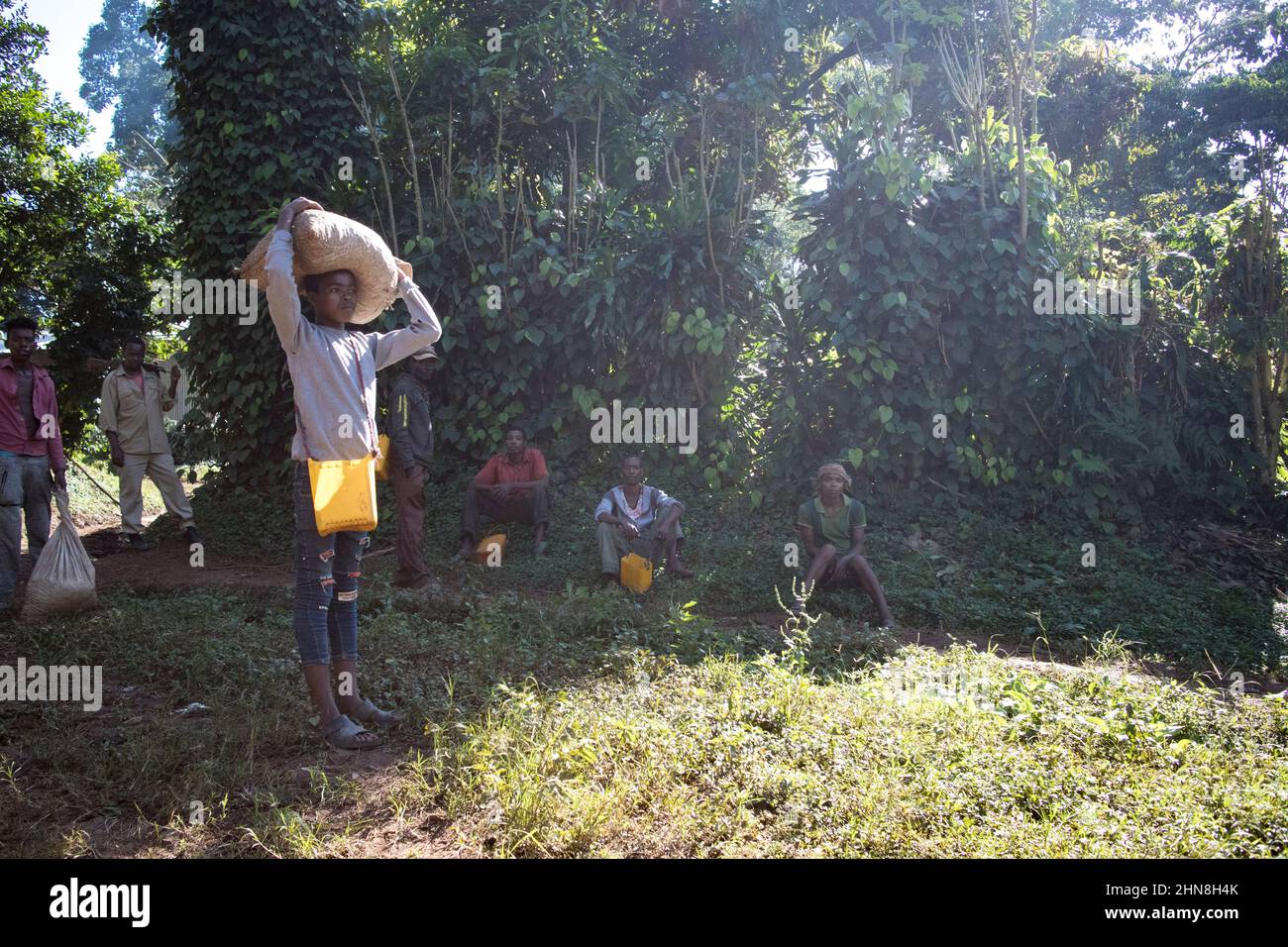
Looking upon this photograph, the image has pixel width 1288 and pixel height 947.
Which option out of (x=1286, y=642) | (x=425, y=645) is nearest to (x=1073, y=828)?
(x=425, y=645)

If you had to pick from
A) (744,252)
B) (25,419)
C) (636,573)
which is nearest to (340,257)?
(636,573)

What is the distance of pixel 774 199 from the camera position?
11.8 metres

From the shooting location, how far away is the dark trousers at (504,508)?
8.04m

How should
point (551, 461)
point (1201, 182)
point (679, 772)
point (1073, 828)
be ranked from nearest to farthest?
point (1073, 828) < point (679, 772) < point (551, 461) < point (1201, 182)

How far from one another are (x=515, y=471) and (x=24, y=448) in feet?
11.6

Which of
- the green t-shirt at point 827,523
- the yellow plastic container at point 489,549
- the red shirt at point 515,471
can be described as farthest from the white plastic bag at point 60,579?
the green t-shirt at point 827,523

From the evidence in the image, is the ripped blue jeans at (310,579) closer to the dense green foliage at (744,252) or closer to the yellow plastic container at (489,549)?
the yellow plastic container at (489,549)

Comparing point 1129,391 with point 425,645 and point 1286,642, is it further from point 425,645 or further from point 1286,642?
point 425,645

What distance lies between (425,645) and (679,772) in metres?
2.09

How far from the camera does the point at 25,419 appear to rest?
Result: 6.44 meters

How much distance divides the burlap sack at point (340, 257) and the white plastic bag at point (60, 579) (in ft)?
10.1

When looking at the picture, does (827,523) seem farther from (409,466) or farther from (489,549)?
(409,466)

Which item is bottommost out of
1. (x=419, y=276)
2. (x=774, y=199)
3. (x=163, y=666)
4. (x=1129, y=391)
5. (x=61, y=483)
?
(x=163, y=666)

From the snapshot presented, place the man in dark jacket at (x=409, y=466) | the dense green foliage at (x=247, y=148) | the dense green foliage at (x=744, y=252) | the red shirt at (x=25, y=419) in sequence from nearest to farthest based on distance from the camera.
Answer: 1. the red shirt at (x=25, y=419)
2. the man in dark jacket at (x=409, y=466)
3. the dense green foliage at (x=744, y=252)
4. the dense green foliage at (x=247, y=148)
